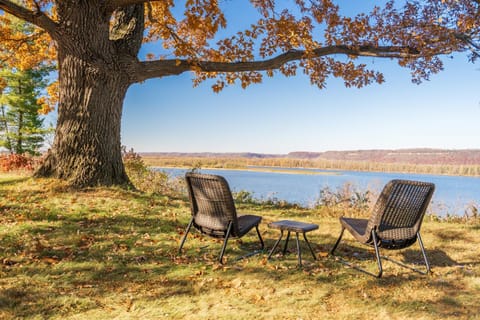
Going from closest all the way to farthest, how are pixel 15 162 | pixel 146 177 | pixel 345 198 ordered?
pixel 345 198, pixel 146 177, pixel 15 162

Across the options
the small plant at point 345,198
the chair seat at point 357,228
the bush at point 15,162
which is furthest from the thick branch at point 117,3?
the bush at point 15,162

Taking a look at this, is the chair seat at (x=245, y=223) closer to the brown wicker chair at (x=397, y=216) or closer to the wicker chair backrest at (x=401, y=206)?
the brown wicker chair at (x=397, y=216)

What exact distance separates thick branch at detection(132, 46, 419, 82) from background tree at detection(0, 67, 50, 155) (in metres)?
18.0

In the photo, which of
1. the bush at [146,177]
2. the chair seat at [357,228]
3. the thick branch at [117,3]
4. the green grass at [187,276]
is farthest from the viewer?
the bush at [146,177]

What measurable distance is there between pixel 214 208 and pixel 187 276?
882mm

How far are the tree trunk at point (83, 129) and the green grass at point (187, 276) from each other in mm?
1431

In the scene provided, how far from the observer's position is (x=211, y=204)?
425 cm

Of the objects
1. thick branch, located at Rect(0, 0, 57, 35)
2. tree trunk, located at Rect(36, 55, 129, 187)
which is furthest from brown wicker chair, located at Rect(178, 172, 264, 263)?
thick branch, located at Rect(0, 0, 57, 35)

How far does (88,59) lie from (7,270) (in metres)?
5.31

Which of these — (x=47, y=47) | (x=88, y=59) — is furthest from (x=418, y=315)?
(x=47, y=47)

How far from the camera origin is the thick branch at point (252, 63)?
8.47m

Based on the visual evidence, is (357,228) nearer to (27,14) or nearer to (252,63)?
(252,63)

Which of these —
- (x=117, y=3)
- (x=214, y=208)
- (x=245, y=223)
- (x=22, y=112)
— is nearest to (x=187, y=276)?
(x=214, y=208)

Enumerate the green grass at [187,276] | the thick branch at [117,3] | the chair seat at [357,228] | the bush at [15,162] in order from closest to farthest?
the green grass at [187,276]
the chair seat at [357,228]
the thick branch at [117,3]
the bush at [15,162]
